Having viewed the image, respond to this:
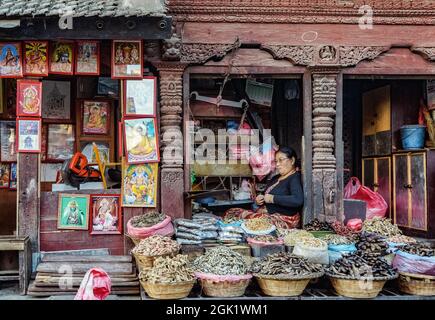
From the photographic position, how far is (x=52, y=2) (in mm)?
7570

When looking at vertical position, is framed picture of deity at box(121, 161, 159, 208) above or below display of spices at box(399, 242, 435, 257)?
above

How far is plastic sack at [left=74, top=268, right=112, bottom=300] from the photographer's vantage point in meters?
6.18

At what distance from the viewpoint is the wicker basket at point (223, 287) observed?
6738mm

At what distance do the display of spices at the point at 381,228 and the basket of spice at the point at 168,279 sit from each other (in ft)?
10.5

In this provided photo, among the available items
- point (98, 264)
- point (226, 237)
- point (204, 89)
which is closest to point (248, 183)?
point (204, 89)

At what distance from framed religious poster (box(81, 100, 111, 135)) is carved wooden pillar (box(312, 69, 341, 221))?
376cm

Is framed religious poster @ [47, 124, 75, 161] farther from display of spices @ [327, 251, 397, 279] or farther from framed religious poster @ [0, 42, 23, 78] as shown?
display of spices @ [327, 251, 397, 279]

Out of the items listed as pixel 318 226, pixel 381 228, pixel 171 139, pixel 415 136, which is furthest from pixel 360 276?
pixel 415 136

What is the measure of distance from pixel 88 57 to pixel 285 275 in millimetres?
4083

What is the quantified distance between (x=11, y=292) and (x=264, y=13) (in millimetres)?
5333

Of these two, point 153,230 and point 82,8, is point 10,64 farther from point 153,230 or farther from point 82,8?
point 153,230

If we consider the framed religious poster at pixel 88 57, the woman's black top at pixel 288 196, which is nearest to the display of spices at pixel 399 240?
the woman's black top at pixel 288 196

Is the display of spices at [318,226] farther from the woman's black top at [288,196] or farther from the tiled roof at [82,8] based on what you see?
the tiled roof at [82,8]

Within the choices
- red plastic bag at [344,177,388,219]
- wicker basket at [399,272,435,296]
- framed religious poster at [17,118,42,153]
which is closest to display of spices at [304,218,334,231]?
wicker basket at [399,272,435,296]
